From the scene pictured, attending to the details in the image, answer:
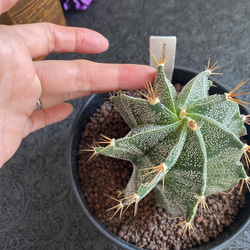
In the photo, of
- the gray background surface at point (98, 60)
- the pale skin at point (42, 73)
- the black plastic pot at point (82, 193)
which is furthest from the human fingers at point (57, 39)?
the gray background surface at point (98, 60)

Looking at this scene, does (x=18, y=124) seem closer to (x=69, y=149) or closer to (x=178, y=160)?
(x=69, y=149)

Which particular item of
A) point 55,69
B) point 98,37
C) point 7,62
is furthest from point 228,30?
point 7,62

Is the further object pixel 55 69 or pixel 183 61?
pixel 183 61

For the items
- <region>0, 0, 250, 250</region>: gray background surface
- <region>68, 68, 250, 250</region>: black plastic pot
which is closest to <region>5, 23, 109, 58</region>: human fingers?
<region>68, 68, 250, 250</region>: black plastic pot

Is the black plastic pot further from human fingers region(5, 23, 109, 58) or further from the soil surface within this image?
human fingers region(5, 23, 109, 58)

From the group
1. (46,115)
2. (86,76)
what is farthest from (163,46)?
(46,115)

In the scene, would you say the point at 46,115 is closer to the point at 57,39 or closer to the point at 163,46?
the point at 57,39
